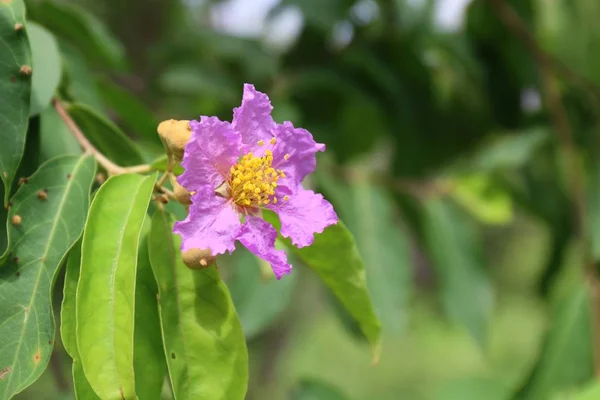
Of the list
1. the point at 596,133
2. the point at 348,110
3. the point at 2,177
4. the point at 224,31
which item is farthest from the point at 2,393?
the point at 596,133

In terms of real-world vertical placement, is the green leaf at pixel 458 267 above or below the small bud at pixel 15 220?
below

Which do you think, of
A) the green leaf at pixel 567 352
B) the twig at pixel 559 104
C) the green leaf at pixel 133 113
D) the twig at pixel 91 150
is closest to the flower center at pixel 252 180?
the twig at pixel 91 150

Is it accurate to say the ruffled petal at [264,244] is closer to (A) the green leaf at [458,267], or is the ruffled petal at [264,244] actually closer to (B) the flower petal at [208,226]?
(B) the flower petal at [208,226]

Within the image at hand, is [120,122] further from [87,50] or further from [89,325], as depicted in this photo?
[89,325]

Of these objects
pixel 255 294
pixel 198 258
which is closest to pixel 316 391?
pixel 255 294

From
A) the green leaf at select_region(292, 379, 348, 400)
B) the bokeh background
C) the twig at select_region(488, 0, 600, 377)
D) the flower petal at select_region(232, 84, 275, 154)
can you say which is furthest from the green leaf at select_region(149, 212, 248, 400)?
the twig at select_region(488, 0, 600, 377)
